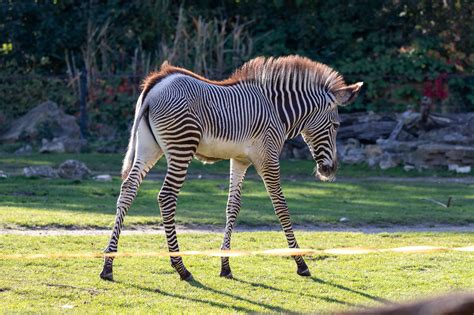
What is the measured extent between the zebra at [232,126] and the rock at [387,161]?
415 inches

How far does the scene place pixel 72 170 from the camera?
18578 mm

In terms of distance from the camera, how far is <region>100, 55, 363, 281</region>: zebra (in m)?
9.75

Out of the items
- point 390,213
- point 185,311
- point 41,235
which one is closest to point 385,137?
point 390,213

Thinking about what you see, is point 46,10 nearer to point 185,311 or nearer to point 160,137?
point 160,137

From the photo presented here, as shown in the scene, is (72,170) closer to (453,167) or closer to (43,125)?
(43,125)

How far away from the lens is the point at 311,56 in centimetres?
2684

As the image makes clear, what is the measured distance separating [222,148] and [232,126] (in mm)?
263

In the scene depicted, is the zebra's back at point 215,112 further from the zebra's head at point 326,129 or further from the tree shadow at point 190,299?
the tree shadow at point 190,299

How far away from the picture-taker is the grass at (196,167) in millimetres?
20625

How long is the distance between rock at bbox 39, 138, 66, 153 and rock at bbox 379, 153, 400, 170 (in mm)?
7773

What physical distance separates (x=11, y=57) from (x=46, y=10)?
1715 mm

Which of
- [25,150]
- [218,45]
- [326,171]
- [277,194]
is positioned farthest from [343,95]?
[218,45]

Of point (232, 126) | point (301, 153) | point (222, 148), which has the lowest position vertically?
point (301, 153)

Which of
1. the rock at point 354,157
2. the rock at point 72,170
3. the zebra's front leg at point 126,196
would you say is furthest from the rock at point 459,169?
the zebra's front leg at point 126,196
